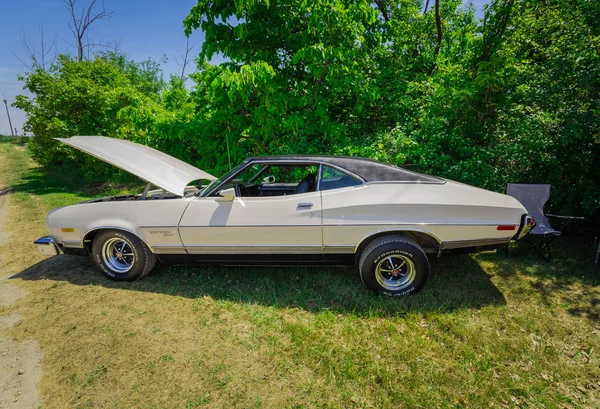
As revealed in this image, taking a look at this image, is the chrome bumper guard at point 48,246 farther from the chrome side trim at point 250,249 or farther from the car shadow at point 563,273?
the car shadow at point 563,273

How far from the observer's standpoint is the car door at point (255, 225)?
3.34 metres

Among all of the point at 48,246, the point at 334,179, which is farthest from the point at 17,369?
the point at 334,179

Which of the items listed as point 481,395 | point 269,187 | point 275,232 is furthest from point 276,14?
point 481,395

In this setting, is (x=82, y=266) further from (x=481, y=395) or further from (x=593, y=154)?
(x=593, y=154)

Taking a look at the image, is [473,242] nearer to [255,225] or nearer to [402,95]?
[255,225]

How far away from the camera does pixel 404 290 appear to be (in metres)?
3.36

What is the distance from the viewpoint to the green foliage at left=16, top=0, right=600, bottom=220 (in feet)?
15.6

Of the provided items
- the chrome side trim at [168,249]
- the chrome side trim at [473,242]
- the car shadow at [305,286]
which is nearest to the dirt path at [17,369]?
the car shadow at [305,286]

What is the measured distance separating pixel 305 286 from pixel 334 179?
134 centimetres

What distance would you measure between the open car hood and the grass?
4.21 feet

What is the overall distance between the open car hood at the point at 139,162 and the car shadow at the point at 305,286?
1.22m

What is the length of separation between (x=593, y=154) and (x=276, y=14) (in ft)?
19.6

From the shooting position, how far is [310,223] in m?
3.31

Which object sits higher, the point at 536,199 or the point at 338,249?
the point at 536,199
